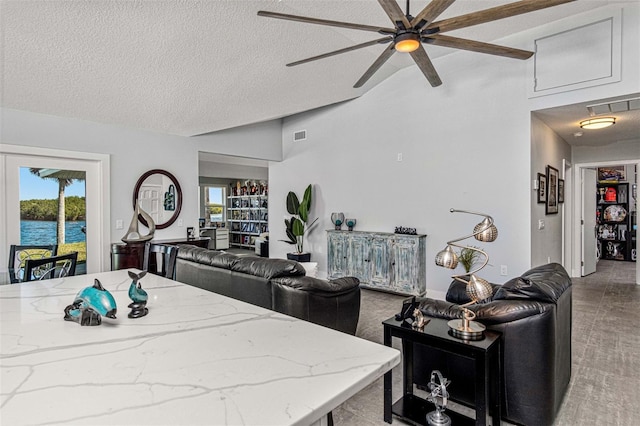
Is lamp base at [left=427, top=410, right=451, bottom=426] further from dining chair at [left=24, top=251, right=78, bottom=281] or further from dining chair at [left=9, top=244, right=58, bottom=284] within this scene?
dining chair at [left=9, top=244, right=58, bottom=284]

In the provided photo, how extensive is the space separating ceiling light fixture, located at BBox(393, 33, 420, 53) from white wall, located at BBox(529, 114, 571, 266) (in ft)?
8.78

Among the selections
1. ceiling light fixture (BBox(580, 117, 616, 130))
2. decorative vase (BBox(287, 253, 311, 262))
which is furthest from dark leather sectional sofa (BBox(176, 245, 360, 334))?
ceiling light fixture (BBox(580, 117, 616, 130))

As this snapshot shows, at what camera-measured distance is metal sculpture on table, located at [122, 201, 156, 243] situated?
16.1 ft

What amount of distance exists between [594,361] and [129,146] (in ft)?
19.8

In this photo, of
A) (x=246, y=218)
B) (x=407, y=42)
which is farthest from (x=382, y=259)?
(x=246, y=218)

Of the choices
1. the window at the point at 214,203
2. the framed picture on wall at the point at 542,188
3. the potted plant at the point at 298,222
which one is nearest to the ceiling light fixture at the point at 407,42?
the framed picture on wall at the point at 542,188

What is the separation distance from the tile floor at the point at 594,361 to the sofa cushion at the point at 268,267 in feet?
3.37

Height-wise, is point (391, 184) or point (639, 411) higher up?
point (391, 184)

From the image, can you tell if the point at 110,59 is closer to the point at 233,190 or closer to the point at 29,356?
the point at 29,356

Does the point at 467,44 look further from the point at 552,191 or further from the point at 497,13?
the point at 552,191

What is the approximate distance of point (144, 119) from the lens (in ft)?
16.0

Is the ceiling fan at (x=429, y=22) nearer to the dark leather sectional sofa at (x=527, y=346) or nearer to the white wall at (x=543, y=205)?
the dark leather sectional sofa at (x=527, y=346)

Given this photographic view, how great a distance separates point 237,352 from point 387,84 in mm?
5408

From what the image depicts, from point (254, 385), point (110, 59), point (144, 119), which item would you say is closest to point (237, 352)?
point (254, 385)
